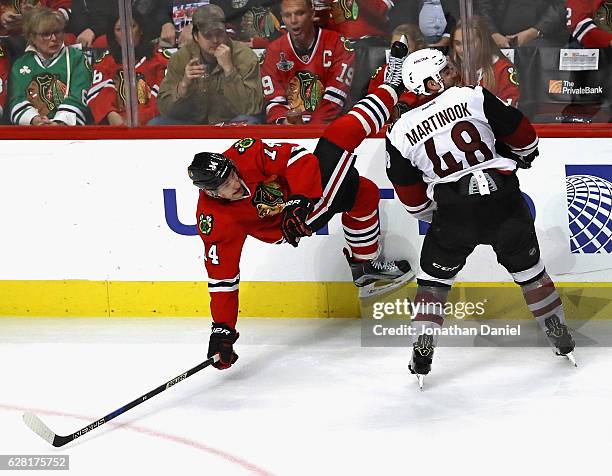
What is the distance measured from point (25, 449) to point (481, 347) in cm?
176

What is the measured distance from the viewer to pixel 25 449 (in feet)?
11.8

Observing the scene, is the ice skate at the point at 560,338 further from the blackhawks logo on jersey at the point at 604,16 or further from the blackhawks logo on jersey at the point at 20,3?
the blackhawks logo on jersey at the point at 20,3

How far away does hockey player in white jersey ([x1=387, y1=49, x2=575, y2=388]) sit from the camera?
3621mm

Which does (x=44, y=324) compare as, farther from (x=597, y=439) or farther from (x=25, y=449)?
(x=597, y=439)

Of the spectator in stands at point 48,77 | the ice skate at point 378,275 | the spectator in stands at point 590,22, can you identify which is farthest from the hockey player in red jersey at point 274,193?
the spectator in stands at point 48,77

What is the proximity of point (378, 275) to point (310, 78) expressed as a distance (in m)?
0.86

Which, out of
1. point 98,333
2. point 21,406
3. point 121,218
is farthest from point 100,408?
point 121,218

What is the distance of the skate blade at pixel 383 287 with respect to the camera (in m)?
4.48

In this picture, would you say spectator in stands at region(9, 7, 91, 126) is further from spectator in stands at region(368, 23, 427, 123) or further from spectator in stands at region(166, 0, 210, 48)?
spectator in stands at region(368, 23, 427, 123)

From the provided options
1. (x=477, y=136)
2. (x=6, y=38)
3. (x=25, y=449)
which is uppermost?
(x=6, y=38)

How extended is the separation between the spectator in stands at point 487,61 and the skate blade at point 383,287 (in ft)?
2.70

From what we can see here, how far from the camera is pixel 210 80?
4562 millimetres

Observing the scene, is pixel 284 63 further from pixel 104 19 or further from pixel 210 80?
pixel 104 19

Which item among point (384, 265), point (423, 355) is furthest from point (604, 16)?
point (423, 355)
